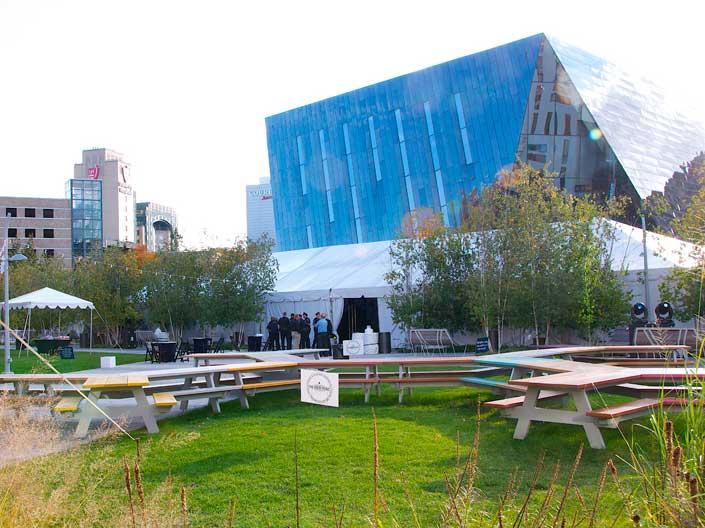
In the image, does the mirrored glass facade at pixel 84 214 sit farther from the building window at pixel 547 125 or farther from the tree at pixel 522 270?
the tree at pixel 522 270

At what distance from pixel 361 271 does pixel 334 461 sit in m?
19.1

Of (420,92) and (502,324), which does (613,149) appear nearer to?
(420,92)

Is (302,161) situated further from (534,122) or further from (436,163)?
(534,122)

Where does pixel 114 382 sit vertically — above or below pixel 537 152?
below

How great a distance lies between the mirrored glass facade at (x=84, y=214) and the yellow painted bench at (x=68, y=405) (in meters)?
91.4

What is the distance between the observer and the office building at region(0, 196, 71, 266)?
92375 mm

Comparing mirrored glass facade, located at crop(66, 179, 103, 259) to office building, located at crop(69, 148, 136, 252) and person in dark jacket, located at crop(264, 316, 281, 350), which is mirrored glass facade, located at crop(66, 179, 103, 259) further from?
person in dark jacket, located at crop(264, 316, 281, 350)

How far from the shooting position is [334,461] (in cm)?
599

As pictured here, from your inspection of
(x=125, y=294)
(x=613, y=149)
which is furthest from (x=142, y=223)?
(x=613, y=149)

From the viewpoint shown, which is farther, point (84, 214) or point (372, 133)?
point (84, 214)

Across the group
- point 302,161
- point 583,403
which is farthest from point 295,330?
point 302,161

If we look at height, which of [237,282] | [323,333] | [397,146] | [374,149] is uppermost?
[374,149]

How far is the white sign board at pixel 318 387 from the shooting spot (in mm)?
6863

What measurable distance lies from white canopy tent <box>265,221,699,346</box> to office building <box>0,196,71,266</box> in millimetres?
69821
